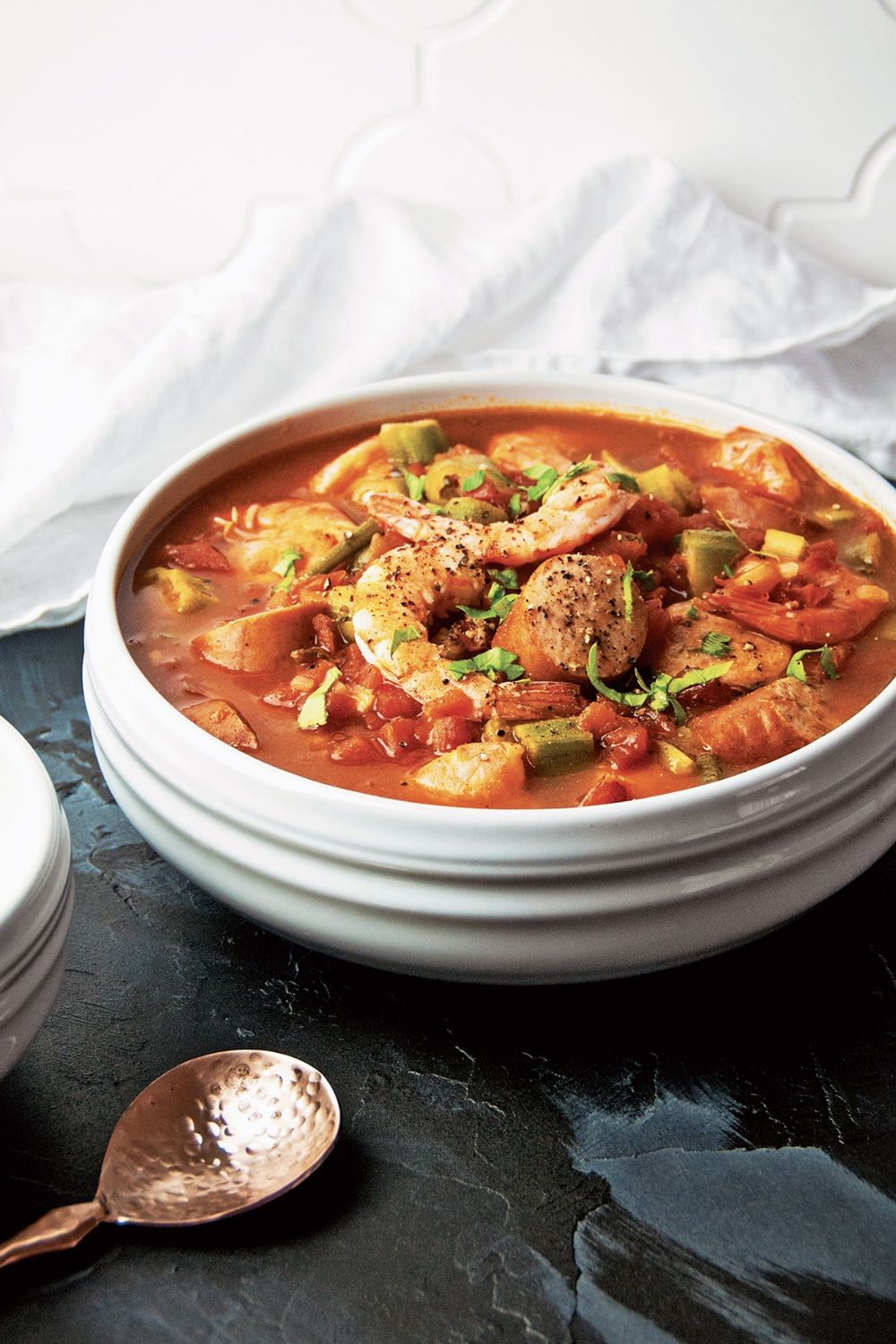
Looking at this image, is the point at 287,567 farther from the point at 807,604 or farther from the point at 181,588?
the point at 807,604

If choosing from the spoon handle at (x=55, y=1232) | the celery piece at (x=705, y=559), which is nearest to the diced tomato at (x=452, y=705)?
the celery piece at (x=705, y=559)

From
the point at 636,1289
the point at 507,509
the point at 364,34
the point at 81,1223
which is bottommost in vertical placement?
the point at 81,1223

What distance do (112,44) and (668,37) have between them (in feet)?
4.59

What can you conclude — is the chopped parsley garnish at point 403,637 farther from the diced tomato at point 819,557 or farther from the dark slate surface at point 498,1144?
the diced tomato at point 819,557

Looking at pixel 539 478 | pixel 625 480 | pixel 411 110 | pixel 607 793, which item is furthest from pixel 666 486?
pixel 411 110

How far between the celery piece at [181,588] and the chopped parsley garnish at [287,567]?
121 millimetres

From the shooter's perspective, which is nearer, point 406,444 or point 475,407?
point 406,444

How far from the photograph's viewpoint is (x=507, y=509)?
2703 millimetres

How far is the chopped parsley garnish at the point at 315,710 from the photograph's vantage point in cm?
222

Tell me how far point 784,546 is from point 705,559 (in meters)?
0.17

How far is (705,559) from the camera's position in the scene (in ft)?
8.41

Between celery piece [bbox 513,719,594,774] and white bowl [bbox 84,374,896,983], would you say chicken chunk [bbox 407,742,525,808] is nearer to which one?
celery piece [bbox 513,719,594,774]

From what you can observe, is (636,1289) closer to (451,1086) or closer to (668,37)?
(451,1086)

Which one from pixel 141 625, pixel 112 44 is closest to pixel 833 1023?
pixel 141 625
